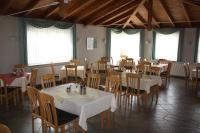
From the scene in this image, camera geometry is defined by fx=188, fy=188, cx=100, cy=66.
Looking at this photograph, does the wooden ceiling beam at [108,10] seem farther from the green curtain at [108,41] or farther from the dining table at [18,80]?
the dining table at [18,80]

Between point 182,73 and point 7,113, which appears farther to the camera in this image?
point 182,73

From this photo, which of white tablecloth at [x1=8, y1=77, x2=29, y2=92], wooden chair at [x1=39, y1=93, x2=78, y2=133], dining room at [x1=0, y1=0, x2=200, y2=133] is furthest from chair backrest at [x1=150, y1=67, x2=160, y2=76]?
white tablecloth at [x1=8, y1=77, x2=29, y2=92]

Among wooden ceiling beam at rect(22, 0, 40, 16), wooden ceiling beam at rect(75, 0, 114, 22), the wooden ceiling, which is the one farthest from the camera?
wooden ceiling beam at rect(75, 0, 114, 22)

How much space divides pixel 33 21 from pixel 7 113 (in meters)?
3.54

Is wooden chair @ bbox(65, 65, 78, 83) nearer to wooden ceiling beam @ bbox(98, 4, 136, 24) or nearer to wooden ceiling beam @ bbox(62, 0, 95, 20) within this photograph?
wooden ceiling beam @ bbox(62, 0, 95, 20)

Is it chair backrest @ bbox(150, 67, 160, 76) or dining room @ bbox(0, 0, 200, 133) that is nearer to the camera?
dining room @ bbox(0, 0, 200, 133)

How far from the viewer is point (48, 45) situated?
7477 mm

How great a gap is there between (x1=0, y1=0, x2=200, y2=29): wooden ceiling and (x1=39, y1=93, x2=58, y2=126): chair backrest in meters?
2.89

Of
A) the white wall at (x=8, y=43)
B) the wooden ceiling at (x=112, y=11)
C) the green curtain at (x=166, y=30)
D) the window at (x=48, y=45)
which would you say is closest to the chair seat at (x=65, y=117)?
the wooden ceiling at (x=112, y=11)

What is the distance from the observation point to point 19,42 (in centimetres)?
658

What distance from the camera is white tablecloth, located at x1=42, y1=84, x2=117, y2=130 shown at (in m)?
3.02

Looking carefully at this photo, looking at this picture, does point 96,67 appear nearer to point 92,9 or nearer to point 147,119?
point 92,9

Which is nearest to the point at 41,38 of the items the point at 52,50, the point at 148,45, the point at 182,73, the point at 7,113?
the point at 52,50

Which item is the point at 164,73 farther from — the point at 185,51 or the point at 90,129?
the point at 90,129
